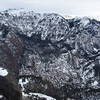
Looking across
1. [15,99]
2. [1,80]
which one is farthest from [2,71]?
[15,99]

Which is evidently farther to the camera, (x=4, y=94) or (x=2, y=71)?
(x=2, y=71)

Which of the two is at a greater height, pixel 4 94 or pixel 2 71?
pixel 2 71

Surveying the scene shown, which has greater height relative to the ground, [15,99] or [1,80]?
[1,80]

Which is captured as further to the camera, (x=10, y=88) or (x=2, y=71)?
(x=2, y=71)

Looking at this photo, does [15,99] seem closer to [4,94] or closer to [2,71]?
[4,94]

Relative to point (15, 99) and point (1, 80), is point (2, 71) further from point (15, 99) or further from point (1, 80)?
point (15, 99)

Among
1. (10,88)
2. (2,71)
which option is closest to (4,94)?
(10,88)

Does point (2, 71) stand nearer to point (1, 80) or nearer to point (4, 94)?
point (1, 80)
